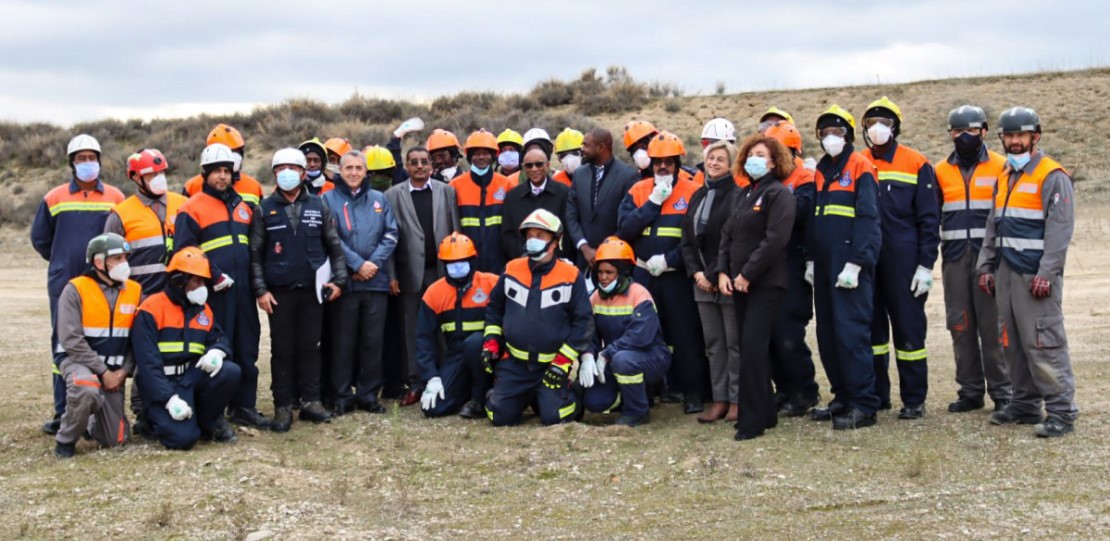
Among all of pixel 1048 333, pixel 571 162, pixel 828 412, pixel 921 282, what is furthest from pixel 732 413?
pixel 571 162

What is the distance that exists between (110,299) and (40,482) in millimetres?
1376

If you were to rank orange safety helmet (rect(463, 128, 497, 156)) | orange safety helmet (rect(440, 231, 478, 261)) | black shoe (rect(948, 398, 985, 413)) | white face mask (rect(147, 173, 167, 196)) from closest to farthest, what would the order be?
white face mask (rect(147, 173, 167, 196)) → black shoe (rect(948, 398, 985, 413)) → orange safety helmet (rect(440, 231, 478, 261)) → orange safety helmet (rect(463, 128, 497, 156))

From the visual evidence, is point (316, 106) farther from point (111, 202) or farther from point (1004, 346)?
point (1004, 346)

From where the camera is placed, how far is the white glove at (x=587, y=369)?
899 centimetres

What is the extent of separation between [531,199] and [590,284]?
1.00 metres

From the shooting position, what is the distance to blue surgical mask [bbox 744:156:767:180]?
8.18m

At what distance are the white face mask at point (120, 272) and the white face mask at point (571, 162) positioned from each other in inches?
169

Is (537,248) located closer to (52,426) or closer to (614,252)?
(614,252)

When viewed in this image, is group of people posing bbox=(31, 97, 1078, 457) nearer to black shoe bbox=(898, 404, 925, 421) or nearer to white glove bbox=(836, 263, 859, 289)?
white glove bbox=(836, 263, 859, 289)

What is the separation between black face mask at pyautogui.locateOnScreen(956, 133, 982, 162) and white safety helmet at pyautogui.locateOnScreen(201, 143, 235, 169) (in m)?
5.49

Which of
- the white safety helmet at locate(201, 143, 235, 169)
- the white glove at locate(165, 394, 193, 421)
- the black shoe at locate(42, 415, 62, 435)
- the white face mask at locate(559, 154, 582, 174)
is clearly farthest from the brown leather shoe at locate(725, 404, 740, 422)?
the black shoe at locate(42, 415, 62, 435)

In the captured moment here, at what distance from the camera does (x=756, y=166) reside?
26.8ft

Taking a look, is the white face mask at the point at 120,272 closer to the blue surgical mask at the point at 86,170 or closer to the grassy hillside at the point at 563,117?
the blue surgical mask at the point at 86,170

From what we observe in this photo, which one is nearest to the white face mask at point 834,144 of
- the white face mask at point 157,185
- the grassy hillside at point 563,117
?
the white face mask at point 157,185
